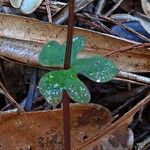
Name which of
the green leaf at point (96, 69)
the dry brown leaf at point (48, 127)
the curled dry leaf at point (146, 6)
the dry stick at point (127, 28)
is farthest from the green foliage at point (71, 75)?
the curled dry leaf at point (146, 6)

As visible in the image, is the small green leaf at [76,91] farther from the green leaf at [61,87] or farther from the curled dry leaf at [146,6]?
the curled dry leaf at [146,6]

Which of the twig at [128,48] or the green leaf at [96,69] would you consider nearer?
the green leaf at [96,69]

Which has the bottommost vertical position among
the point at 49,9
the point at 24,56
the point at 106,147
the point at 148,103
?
the point at 106,147

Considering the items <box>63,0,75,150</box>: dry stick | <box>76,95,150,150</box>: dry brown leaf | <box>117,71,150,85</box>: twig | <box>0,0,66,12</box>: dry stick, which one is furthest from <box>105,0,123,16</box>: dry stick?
<box>63,0,75,150</box>: dry stick

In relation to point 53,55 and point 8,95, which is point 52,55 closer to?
point 53,55

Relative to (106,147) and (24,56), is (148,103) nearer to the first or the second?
(106,147)

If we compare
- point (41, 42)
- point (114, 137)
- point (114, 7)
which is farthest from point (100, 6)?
point (114, 137)

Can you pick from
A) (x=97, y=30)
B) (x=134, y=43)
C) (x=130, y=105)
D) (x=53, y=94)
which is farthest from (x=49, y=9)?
(x=53, y=94)

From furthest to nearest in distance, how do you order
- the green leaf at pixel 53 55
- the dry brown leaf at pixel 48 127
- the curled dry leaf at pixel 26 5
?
the curled dry leaf at pixel 26 5 → the dry brown leaf at pixel 48 127 → the green leaf at pixel 53 55
